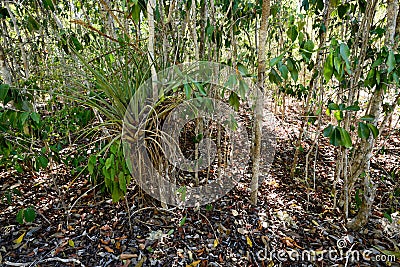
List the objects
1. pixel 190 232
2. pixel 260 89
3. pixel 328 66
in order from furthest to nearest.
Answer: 1. pixel 190 232
2. pixel 260 89
3. pixel 328 66

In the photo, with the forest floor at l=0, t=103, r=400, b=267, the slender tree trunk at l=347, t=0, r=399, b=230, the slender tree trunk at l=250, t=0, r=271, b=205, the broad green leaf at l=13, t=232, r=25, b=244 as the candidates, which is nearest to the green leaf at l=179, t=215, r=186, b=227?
the forest floor at l=0, t=103, r=400, b=267

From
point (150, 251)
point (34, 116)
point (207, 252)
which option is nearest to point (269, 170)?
point (207, 252)

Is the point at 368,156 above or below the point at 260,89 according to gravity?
below

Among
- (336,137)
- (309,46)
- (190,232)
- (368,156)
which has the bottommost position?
(190,232)

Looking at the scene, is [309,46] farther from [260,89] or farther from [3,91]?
[3,91]

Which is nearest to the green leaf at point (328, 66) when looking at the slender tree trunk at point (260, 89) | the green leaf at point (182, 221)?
the slender tree trunk at point (260, 89)

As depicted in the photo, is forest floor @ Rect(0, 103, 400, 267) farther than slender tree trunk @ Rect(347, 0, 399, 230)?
Yes

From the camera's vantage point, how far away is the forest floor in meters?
1.42

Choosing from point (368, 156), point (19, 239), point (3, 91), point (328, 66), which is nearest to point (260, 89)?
point (328, 66)

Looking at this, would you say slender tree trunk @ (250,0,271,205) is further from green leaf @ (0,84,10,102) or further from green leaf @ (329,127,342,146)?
green leaf @ (0,84,10,102)

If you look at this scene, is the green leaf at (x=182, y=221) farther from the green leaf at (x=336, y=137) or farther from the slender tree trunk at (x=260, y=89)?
the green leaf at (x=336, y=137)

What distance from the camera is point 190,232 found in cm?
159

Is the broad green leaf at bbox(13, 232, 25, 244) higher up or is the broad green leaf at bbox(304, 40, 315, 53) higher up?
the broad green leaf at bbox(304, 40, 315, 53)

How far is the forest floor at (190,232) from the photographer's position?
1419 millimetres
